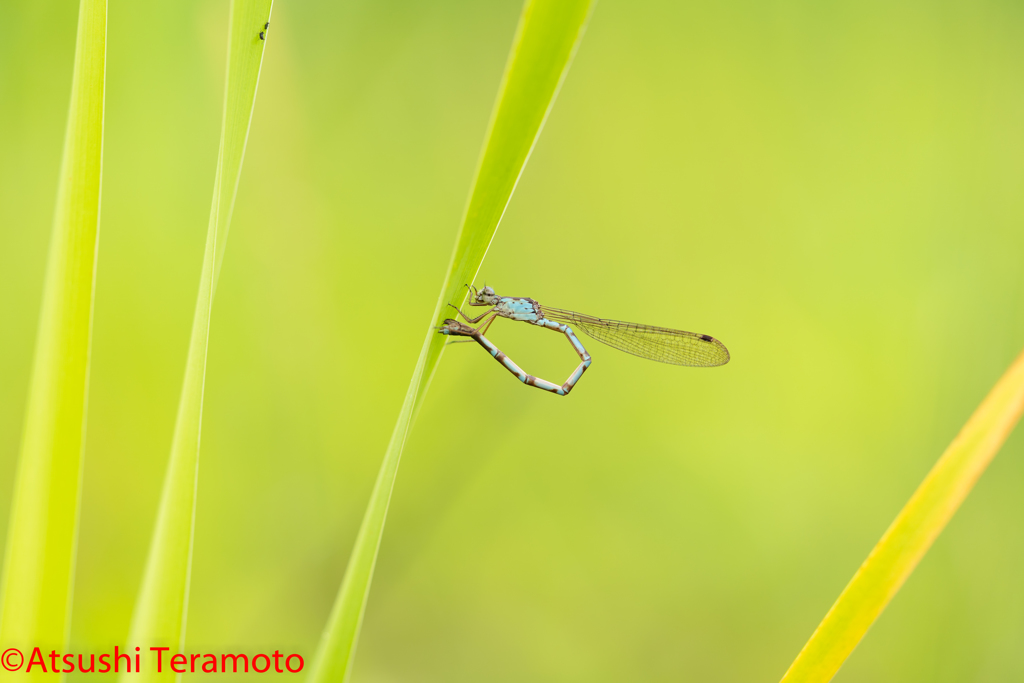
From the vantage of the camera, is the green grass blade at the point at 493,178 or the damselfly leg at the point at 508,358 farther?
the damselfly leg at the point at 508,358

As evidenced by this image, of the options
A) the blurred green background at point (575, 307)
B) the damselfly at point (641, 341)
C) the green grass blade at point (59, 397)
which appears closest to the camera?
the green grass blade at point (59, 397)

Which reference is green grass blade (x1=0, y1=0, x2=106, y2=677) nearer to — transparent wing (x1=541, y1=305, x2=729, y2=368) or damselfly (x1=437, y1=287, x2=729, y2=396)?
damselfly (x1=437, y1=287, x2=729, y2=396)

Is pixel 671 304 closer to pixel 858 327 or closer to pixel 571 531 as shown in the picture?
pixel 858 327

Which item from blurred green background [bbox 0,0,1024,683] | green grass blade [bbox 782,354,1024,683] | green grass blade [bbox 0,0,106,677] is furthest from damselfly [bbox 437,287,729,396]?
green grass blade [bbox 0,0,106,677]

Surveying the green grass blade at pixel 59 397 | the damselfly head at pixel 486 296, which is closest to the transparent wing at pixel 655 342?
the damselfly head at pixel 486 296

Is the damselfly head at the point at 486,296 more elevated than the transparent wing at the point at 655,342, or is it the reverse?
the damselfly head at the point at 486,296

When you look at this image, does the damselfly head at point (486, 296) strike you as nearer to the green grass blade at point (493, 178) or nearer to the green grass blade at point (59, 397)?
A: the green grass blade at point (493, 178)

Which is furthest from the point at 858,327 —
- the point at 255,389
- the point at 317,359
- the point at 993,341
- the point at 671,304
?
the point at 255,389
